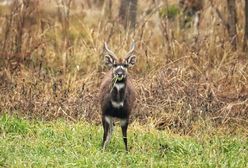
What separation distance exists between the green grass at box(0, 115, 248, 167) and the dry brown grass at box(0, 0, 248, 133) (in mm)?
668

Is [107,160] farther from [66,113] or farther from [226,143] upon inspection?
[66,113]

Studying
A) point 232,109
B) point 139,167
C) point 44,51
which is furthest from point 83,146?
point 44,51

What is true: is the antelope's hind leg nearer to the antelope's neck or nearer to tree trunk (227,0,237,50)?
the antelope's neck

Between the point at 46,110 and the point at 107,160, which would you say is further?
the point at 46,110

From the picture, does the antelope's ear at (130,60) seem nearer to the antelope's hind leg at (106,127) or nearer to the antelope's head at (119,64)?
the antelope's head at (119,64)

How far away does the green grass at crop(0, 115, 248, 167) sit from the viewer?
795 cm

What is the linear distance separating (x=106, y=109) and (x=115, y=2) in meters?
9.44

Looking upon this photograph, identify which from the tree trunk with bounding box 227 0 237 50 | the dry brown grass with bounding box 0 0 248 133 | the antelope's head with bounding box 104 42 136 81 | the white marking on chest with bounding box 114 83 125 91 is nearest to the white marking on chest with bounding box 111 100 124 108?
the white marking on chest with bounding box 114 83 125 91

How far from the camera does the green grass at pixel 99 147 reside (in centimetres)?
795

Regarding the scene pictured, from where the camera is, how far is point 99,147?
8.78 metres

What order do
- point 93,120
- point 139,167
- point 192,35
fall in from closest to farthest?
1. point 139,167
2. point 93,120
3. point 192,35

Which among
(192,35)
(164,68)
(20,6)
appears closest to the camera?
(164,68)

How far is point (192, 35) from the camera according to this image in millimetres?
13742

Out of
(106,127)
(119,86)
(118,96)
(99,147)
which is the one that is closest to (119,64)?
(119,86)
